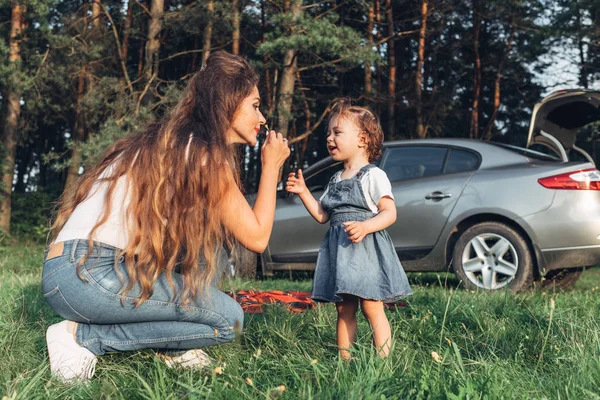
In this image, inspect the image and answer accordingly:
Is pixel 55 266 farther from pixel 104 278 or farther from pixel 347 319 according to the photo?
pixel 347 319

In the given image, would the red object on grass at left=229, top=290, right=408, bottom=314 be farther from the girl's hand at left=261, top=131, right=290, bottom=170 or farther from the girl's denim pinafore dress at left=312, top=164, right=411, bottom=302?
the girl's hand at left=261, top=131, right=290, bottom=170

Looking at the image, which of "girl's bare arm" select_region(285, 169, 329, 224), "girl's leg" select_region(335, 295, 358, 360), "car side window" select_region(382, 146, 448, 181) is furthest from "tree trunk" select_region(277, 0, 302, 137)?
"girl's leg" select_region(335, 295, 358, 360)

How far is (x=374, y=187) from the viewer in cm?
323

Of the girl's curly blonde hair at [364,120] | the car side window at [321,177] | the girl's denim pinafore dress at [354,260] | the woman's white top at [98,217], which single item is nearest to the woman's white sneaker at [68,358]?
the woman's white top at [98,217]

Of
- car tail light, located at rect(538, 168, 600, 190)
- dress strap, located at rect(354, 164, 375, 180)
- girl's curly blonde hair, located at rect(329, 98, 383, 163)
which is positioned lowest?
car tail light, located at rect(538, 168, 600, 190)

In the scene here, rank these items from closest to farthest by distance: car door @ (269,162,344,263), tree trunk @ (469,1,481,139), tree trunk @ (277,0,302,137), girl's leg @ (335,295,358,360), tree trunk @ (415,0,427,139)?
girl's leg @ (335,295,358,360)
car door @ (269,162,344,263)
tree trunk @ (277,0,302,137)
tree trunk @ (415,0,427,139)
tree trunk @ (469,1,481,139)

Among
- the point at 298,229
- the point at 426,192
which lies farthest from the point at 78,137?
the point at 426,192

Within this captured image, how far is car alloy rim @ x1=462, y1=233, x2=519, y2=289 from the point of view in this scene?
243 inches

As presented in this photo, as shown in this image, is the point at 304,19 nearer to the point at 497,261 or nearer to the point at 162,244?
the point at 497,261

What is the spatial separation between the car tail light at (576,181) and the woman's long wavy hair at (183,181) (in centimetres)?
391

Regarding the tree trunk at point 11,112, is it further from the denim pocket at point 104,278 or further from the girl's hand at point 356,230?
the girl's hand at point 356,230

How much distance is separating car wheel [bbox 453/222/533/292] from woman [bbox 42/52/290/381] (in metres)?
3.71

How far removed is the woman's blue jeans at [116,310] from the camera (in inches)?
113

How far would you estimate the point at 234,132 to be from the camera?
3.03 meters
